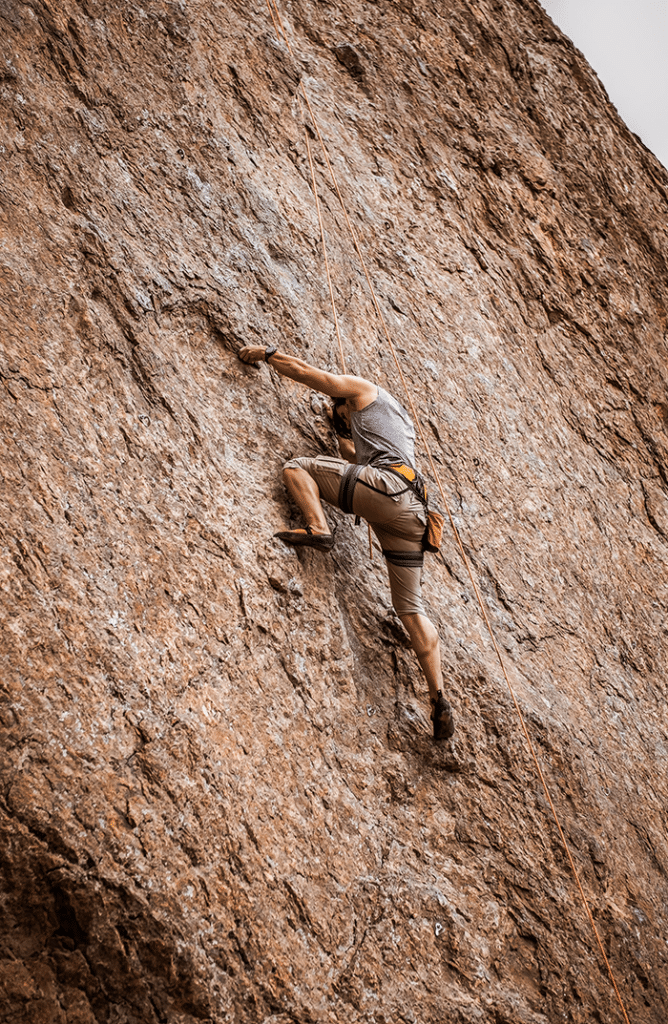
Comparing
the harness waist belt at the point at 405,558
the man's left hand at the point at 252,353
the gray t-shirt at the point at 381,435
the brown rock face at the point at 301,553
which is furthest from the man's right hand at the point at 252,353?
the harness waist belt at the point at 405,558

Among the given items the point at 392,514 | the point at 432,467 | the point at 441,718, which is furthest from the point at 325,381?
the point at 441,718

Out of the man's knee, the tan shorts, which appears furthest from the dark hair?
the man's knee

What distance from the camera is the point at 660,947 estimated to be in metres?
4.55

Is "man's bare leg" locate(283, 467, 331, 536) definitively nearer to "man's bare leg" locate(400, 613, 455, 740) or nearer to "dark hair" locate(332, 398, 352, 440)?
"dark hair" locate(332, 398, 352, 440)

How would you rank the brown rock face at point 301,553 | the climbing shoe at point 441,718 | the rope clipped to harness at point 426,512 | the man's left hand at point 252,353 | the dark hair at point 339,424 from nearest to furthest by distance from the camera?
the brown rock face at point 301,553
the climbing shoe at point 441,718
the rope clipped to harness at point 426,512
the man's left hand at point 252,353
the dark hair at point 339,424

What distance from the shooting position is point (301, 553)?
449 centimetres

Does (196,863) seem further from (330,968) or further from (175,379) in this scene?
(175,379)

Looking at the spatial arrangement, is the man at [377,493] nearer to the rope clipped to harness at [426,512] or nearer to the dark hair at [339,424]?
the rope clipped to harness at [426,512]

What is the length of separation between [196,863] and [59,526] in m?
1.72

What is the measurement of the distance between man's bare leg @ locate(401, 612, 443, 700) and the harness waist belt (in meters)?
0.30

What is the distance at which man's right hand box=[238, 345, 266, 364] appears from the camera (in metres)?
4.70

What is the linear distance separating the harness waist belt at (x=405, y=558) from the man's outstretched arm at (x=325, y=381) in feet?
3.02

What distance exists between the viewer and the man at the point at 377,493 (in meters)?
4.41

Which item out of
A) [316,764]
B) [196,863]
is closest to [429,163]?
[316,764]
